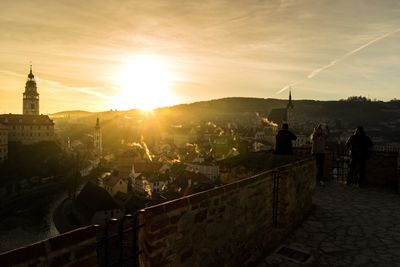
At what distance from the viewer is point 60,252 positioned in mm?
2648

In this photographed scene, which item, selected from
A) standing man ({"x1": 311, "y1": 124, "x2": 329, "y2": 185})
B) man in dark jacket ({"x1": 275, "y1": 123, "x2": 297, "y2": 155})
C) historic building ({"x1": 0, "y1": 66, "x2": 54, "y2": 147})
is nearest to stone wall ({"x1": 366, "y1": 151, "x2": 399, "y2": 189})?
standing man ({"x1": 311, "y1": 124, "x2": 329, "y2": 185})

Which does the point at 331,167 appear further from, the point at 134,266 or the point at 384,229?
A: the point at 134,266

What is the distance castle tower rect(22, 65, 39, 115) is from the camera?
340 feet

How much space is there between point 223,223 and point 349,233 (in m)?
3.99

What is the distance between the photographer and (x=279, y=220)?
7.25 m

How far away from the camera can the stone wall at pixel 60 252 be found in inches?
92.3

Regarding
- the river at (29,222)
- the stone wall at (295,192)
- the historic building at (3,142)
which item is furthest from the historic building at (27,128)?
the stone wall at (295,192)

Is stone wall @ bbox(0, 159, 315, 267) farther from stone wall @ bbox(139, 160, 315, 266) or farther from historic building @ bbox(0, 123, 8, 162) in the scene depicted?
historic building @ bbox(0, 123, 8, 162)

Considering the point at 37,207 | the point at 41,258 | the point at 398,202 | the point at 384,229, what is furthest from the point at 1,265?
the point at 37,207

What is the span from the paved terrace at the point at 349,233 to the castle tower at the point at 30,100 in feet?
351

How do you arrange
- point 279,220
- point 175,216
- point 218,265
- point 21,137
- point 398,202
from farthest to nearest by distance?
point 21,137 < point 398,202 < point 279,220 < point 218,265 < point 175,216

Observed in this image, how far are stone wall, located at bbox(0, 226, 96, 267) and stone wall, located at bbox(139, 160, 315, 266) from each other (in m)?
0.78

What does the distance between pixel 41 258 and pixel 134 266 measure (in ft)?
4.71

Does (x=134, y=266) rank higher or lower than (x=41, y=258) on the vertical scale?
lower
